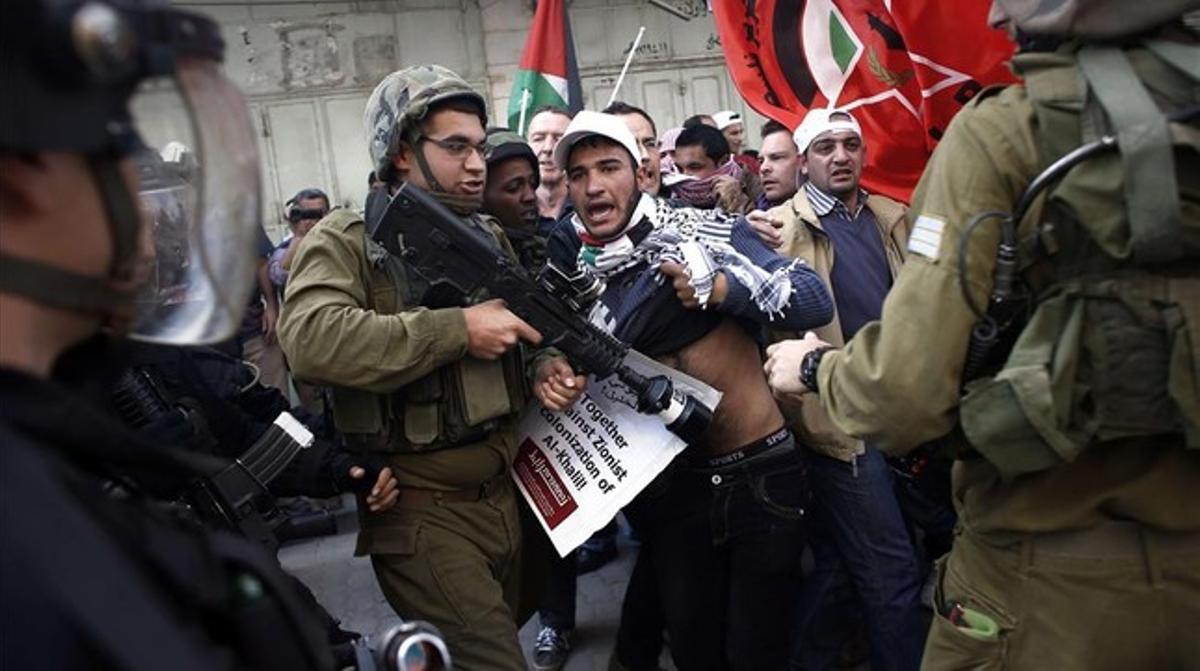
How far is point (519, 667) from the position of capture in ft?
7.27

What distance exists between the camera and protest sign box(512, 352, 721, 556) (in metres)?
2.40

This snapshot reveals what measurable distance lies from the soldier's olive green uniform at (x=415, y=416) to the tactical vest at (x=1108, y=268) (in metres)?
1.29

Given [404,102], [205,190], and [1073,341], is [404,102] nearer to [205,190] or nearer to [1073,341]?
[205,190]

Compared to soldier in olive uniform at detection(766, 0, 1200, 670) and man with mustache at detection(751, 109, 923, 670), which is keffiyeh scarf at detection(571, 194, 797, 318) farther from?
soldier in olive uniform at detection(766, 0, 1200, 670)

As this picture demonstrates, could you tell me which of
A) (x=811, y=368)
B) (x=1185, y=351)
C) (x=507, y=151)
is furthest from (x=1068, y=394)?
(x=507, y=151)

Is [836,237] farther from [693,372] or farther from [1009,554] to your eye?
[1009,554]

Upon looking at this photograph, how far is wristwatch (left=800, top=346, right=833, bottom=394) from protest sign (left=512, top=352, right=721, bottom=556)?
0.58 metres

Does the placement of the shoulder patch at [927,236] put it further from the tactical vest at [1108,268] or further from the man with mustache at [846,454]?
the man with mustache at [846,454]

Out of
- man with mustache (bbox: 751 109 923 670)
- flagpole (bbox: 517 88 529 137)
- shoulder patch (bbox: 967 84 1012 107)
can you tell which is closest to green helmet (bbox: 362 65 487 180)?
man with mustache (bbox: 751 109 923 670)

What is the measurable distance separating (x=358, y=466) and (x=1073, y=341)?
1686 millimetres

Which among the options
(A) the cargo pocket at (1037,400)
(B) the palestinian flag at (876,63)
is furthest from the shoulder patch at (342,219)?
(B) the palestinian flag at (876,63)

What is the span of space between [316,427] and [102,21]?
2.22 metres

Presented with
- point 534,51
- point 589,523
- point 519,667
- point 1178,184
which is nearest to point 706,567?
point 589,523

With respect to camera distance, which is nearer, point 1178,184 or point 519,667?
point 1178,184
